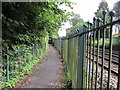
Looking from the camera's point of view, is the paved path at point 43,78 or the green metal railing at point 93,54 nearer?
the green metal railing at point 93,54

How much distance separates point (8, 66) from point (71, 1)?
240 centimetres

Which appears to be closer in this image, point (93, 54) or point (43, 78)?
point (93, 54)

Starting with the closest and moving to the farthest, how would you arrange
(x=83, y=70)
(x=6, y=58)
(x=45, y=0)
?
(x=83, y=70) < (x=45, y=0) < (x=6, y=58)

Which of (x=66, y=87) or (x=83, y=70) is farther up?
(x=83, y=70)

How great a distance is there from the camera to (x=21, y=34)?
3504mm

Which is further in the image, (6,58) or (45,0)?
(6,58)

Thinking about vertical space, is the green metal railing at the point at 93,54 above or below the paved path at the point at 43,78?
above

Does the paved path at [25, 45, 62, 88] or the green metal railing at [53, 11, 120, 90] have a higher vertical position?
the green metal railing at [53, 11, 120, 90]

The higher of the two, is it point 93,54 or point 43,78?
point 93,54

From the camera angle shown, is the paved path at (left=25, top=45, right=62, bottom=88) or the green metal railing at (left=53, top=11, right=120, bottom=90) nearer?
the green metal railing at (left=53, top=11, right=120, bottom=90)

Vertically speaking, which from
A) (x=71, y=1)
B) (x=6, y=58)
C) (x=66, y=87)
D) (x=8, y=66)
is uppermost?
(x=71, y=1)

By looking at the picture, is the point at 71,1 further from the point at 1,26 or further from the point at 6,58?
the point at 6,58

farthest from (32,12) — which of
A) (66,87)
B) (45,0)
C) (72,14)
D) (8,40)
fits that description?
(66,87)

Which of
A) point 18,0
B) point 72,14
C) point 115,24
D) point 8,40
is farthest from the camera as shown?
point 72,14
